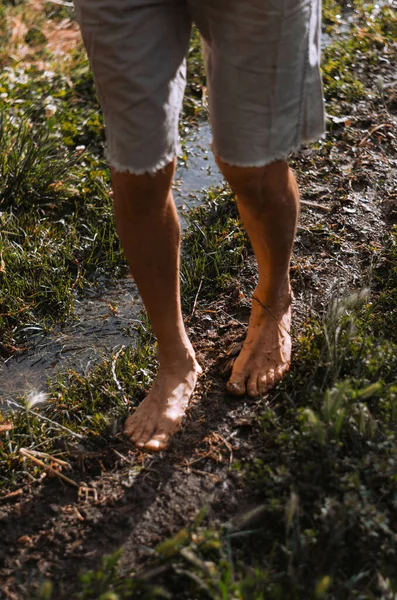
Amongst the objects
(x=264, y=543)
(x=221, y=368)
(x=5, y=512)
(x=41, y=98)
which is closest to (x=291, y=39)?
(x=221, y=368)

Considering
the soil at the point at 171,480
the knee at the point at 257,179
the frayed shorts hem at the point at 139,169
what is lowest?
the soil at the point at 171,480

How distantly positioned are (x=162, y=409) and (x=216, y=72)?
1.14m

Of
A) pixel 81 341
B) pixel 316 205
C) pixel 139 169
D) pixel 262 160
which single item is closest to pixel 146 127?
pixel 139 169

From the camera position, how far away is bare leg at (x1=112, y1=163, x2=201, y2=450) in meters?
2.22

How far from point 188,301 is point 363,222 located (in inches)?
39.8

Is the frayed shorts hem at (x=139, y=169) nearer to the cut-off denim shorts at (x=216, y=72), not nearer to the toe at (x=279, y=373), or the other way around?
the cut-off denim shorts at (x=216, y=72)

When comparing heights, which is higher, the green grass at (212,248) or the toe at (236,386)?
the green grass at (212,248)

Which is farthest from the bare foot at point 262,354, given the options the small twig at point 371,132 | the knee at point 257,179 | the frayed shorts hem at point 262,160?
the small twig at point 371,132

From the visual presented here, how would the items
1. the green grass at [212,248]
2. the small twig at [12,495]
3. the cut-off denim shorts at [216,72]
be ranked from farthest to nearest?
the green grass at [212,248], the small twig at [12,495], the cut-off denim shorts at [216,72]

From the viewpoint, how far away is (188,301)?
316cm

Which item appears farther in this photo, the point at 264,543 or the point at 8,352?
the point at 8,352

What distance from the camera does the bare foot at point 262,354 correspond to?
2599 millimetres

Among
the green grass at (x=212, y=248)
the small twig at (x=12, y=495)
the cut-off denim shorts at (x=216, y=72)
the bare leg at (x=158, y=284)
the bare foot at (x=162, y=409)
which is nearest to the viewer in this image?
the cut-off denim shorts at (x=216, y=72)

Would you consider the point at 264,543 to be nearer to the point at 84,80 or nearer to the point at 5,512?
the point at 5,512
